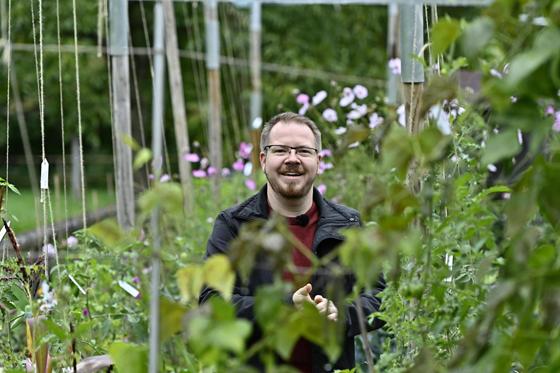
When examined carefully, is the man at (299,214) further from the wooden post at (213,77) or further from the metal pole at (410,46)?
the wooden post at (213,77)

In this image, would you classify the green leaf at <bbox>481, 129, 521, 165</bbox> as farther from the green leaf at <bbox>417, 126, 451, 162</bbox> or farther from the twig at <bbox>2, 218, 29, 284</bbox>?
the twig at <bbox>2, 218, 29, 284</bbox>

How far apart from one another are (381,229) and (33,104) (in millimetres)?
27843

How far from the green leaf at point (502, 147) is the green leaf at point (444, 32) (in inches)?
6.6

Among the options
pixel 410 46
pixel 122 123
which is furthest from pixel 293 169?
pixel 122 123

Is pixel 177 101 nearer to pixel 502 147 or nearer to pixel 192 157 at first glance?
pixel 192 157

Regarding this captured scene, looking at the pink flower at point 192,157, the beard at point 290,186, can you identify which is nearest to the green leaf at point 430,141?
the beard at point 290,186

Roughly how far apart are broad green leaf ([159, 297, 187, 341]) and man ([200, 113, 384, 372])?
1671 mm

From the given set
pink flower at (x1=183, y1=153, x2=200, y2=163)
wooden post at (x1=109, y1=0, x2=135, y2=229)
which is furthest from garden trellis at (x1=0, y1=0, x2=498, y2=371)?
pink flower at (x1=183, y1=153, x2=200, y2=163)

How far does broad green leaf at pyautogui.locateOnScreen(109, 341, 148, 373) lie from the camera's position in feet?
6.93

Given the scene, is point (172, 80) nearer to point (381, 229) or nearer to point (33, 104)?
point (381, 229)

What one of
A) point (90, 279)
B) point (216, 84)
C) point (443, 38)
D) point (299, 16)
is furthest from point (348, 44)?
point (443, 38)

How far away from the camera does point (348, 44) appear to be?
2722cm

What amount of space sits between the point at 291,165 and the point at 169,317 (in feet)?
6.35

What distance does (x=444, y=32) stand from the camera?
1.84m
